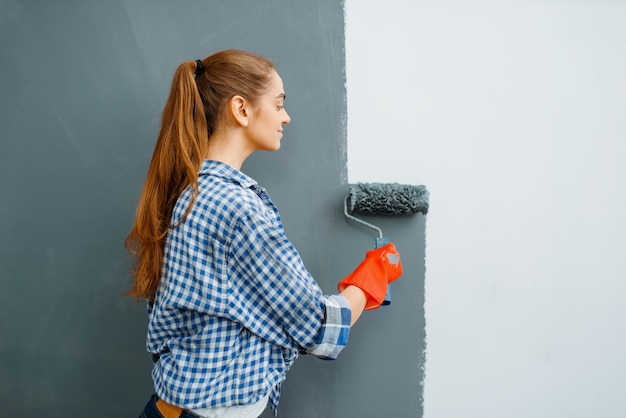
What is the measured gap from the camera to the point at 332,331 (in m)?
0.84

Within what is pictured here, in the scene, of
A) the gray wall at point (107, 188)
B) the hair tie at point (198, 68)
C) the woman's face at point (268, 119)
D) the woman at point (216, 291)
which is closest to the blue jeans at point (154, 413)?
Answer: the woman at point (216, 291)

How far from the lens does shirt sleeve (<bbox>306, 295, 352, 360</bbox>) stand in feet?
2.76

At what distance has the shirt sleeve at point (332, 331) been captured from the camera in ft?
2.76

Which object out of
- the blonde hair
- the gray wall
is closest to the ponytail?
the blonde hair

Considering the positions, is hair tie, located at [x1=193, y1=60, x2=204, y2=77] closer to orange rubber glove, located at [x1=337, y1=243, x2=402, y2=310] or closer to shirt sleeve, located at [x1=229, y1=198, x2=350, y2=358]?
shirt sleeve, located at [x1=229, y1=198, x2=350, y2=358]

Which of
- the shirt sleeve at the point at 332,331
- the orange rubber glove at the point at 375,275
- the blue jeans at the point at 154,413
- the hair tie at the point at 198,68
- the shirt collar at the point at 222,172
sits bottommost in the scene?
the blue jeans at the point at 154,413

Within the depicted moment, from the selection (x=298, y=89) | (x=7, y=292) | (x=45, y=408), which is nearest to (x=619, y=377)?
(x=298, y=89)

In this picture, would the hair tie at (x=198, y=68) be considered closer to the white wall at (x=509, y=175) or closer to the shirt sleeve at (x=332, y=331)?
the white wall at (x=509, y=175)

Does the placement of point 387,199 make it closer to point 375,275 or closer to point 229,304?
point 375,275

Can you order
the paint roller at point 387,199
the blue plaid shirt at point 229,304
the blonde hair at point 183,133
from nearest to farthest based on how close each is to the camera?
1. the blue plaid shirt at point 229,304
2. the blonde hair at point 183,133
3. the paint roller at point 387,199

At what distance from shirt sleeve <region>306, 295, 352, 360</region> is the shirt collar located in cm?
25

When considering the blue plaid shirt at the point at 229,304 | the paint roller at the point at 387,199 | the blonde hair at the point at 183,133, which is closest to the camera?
the blue plaid shirt at the point at 229,304

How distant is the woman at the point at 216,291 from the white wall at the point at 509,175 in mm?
414

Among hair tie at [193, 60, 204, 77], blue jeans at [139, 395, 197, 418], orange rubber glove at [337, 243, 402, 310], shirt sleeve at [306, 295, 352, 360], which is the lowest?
blue jeans at [139, 395, 197, 418]
